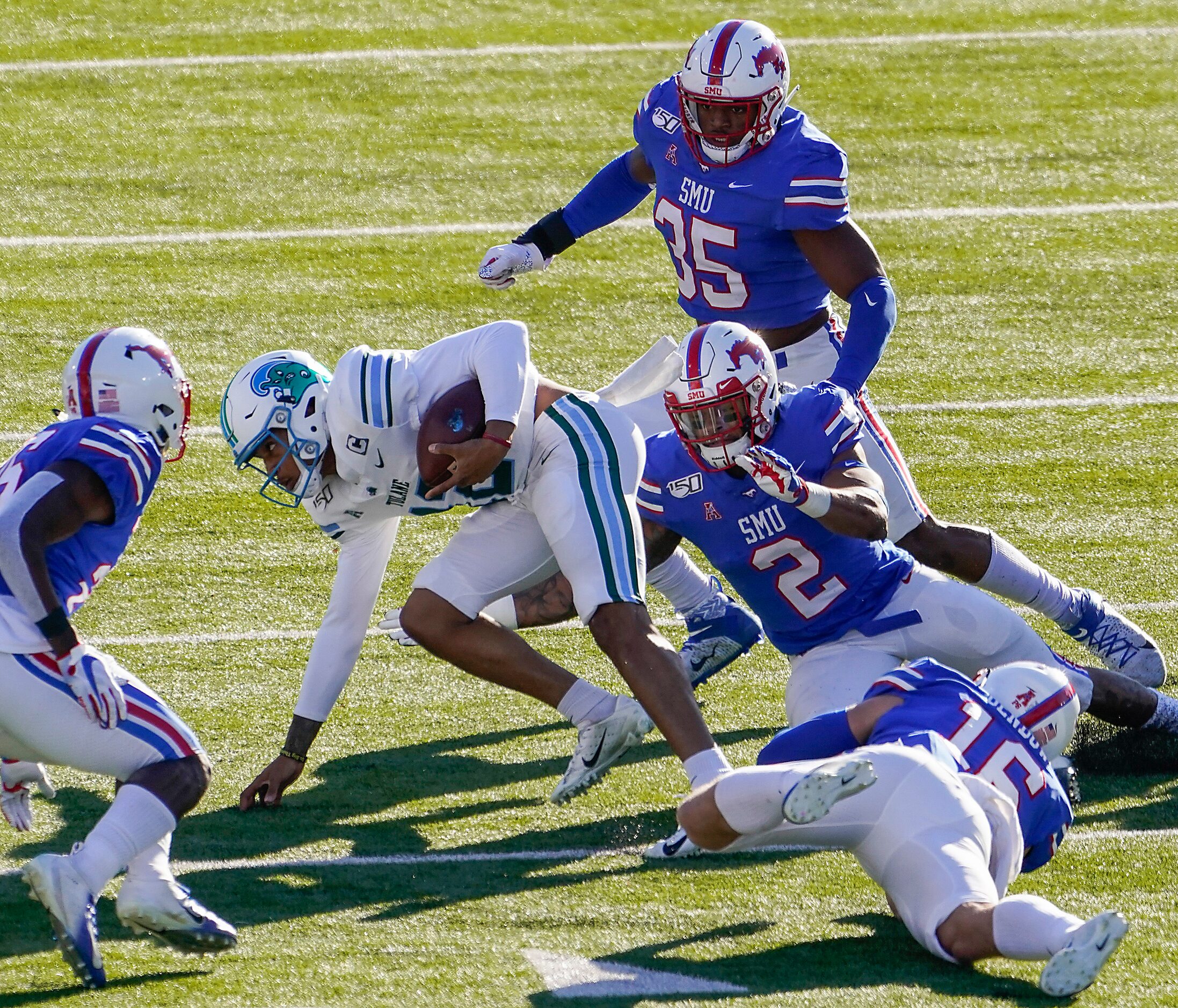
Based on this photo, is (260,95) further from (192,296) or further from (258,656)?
(258,656)

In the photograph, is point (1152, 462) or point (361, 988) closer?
point (361, 988)

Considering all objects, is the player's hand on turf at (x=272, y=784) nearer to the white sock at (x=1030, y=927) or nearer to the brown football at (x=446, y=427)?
the brown football at (x=446, y=427)

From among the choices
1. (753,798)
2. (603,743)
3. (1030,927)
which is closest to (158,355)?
(603,743)

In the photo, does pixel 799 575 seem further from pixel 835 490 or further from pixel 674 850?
pixel 674 850

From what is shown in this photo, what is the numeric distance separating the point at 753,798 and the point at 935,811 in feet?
1.14

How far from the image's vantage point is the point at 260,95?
9.66 meters

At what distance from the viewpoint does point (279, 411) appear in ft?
14.2

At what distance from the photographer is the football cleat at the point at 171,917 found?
3566mm

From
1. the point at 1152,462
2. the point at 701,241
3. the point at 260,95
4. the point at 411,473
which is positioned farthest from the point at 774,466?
the point at 260,95

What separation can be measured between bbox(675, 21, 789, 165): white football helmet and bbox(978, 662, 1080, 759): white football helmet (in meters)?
1.76

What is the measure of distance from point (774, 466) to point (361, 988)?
1.39 metres

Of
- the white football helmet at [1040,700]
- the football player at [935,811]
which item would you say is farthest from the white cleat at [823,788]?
the white football helmet at [1040,700]

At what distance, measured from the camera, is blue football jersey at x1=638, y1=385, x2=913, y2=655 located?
439cm

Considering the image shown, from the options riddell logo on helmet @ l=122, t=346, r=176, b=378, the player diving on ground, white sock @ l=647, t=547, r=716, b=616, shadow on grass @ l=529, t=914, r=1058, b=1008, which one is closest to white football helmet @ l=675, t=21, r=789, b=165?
the player diving on ground
